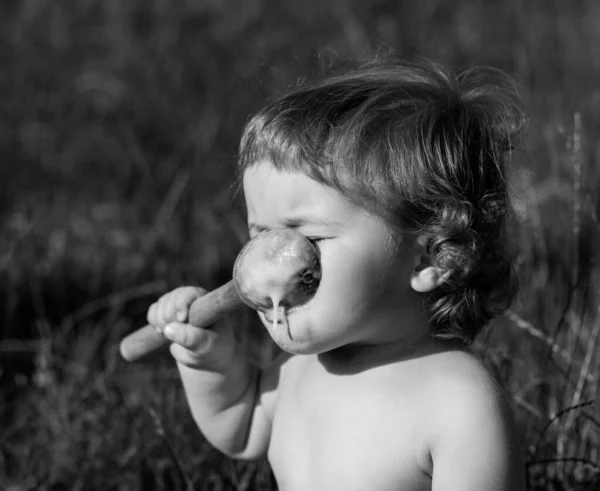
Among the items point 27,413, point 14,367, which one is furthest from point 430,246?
point 14,367

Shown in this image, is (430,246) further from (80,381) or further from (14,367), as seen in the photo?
(14,367)

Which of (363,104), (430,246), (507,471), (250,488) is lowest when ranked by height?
(250,488)

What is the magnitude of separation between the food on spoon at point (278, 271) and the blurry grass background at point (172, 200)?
1.58ft

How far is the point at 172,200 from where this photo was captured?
2736 millimetres

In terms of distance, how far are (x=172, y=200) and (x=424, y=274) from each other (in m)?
1.36

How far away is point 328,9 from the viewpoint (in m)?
4.09

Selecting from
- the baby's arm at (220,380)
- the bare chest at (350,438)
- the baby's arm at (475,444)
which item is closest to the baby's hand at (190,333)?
the baby's arm at (220,380)

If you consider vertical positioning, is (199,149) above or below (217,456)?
above

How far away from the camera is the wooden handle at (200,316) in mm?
1560

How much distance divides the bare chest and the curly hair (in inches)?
5.7

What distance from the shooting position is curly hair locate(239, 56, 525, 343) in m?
1.45

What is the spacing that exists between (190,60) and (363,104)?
2264mm

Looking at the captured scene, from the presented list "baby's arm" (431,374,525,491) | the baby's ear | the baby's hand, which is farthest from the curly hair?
the baby's hand

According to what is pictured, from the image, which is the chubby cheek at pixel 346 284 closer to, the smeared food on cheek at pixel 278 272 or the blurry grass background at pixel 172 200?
the smeared food on cheek at pixel 278 272
